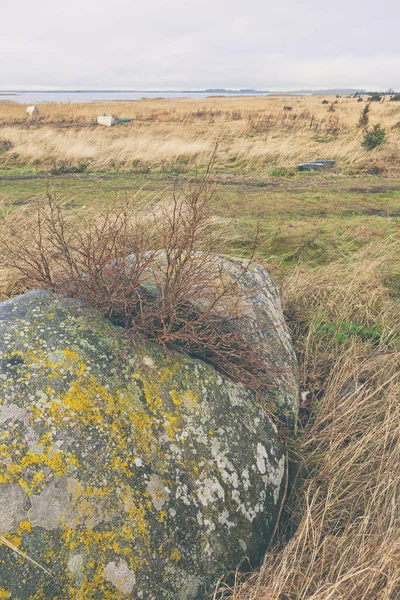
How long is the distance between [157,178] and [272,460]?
1044 centimetres

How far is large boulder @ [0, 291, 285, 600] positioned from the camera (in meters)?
1.71

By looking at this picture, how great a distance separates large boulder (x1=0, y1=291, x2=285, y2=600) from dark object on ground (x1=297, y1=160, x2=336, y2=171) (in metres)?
11.4

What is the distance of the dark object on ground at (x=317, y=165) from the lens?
41.3ft

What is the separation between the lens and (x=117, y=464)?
192cm

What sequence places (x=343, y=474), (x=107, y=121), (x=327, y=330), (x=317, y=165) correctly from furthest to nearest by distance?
(x=107, y=121), (x=317, y=165), (x=327, y=330), (x=343, y=474)

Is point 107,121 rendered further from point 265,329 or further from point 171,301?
point 171,301

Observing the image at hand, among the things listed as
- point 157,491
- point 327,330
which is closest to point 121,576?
point 157,491

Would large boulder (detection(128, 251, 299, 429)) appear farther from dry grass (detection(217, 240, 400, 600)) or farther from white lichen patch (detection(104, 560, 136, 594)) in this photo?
white lichen patch (detection(104, 560, 136, 594))

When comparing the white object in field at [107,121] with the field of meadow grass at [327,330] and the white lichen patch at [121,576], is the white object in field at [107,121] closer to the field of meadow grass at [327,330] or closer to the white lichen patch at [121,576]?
the field of meadow grass at [327,330]

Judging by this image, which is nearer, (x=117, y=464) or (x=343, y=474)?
(x=117, y=464)

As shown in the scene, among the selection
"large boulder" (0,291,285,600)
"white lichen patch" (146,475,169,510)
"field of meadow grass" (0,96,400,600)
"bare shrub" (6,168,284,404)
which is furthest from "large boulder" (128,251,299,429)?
"white lichen patch" (146,475,169,510)

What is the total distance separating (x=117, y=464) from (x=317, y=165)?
1248cm

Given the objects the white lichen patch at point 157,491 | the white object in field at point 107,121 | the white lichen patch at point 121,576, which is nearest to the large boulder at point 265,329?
the white lichen patch at point 157,491

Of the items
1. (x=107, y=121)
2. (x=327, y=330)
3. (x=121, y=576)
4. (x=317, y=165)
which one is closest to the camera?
(x=121, y=576)
